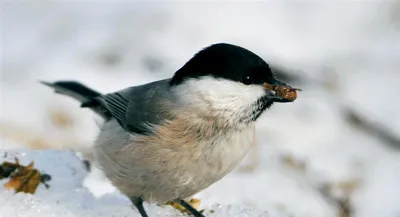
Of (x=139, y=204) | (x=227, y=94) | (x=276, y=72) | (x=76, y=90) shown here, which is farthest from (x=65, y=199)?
Result: (x=276, y=72)

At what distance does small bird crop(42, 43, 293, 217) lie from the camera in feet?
8.03

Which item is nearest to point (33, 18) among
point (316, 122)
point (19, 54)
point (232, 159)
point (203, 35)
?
point (19, 54)

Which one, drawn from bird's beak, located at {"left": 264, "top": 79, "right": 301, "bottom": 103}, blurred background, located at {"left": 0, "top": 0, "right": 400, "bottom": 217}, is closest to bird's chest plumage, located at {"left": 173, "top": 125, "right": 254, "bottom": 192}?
bird's beak, located at {"left": 264, "top": 79, "right": 301, "bottom": 103}

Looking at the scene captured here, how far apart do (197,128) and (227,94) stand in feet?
0.55

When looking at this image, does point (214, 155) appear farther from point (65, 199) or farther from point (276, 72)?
point (276, 72)

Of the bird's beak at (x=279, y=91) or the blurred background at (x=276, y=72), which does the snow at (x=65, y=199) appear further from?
the bird's beak at (x=279, y=91)

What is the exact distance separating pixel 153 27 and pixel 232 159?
2.32 metres

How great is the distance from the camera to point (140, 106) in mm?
2861

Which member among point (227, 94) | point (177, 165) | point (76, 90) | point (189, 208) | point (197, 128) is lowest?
point (189, 208)

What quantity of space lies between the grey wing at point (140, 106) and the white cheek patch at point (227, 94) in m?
0.20

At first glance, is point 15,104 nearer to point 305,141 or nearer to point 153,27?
point 153,27

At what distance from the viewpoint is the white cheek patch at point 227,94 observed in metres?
2.44

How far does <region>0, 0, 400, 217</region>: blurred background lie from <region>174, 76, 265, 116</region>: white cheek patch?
74 cm

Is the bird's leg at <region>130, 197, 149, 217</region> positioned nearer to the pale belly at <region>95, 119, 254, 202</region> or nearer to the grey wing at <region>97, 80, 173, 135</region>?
the pale belly at <region>95, 119, 254, 202</region>
